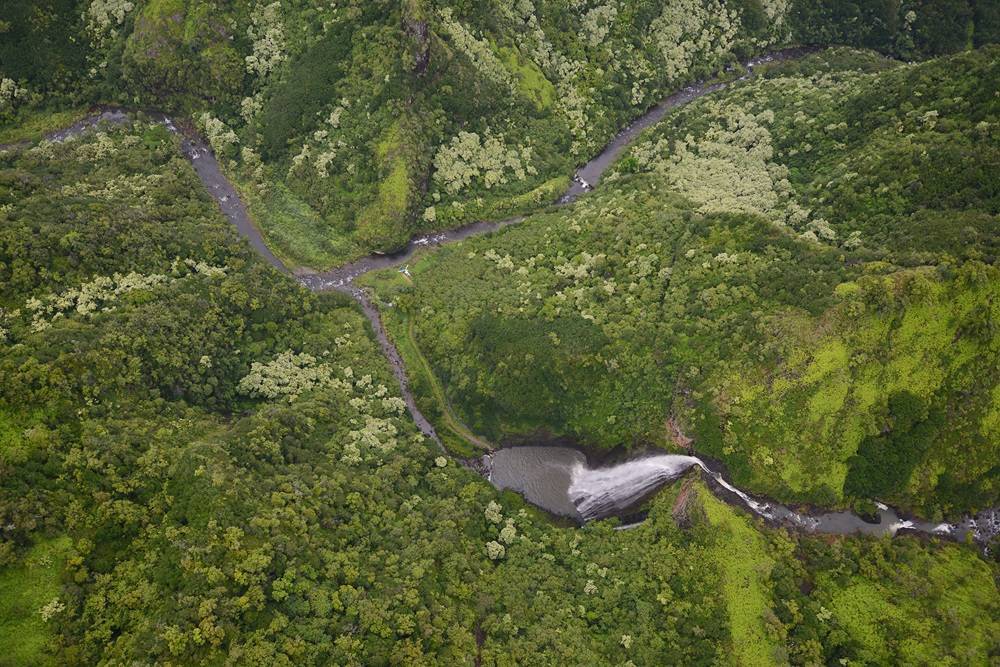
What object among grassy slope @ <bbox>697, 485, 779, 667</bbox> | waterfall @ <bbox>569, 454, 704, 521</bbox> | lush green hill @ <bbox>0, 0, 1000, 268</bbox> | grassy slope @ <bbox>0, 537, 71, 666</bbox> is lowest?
grassy slope @ <bbox>697, 485, 779, 667</bbox>

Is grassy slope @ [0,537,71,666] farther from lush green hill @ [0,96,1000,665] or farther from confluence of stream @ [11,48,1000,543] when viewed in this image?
confluence of stream @ [11,48,1000,543]

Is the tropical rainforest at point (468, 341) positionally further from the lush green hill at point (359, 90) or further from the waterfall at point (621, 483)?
the waterfall at point (621, 483)

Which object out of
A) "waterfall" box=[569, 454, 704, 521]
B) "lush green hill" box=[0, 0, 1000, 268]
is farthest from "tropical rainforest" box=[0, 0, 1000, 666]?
"waterfall" box=[569, 454, 704, 521]

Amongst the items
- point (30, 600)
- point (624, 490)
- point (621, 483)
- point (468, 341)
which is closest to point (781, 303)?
point (621, 483)

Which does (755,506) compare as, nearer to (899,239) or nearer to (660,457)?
(660,457)

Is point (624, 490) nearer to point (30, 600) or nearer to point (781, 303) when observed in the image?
point (781, 303)

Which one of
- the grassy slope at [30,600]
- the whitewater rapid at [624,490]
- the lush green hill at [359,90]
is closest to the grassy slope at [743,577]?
the whitewater rapid at [624,490]
